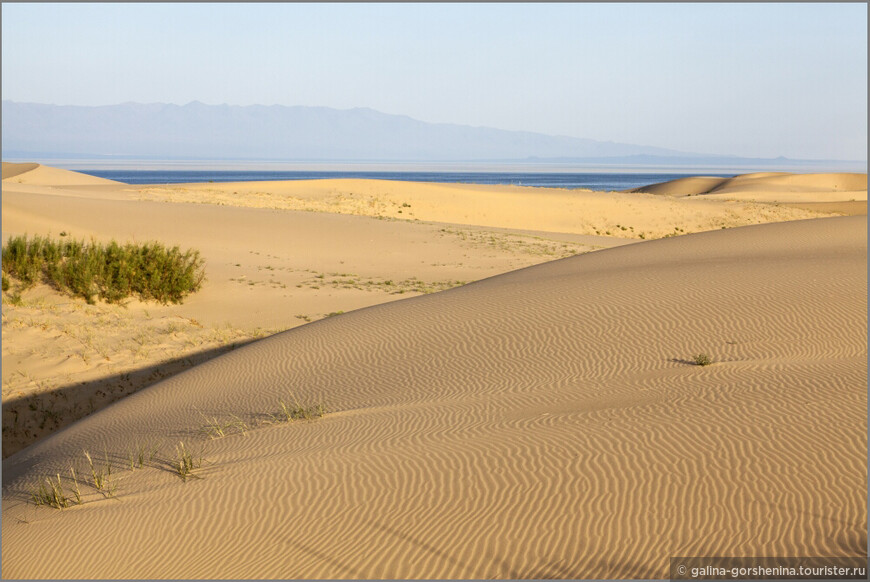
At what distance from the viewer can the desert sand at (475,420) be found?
4.34 meters

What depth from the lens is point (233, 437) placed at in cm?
686

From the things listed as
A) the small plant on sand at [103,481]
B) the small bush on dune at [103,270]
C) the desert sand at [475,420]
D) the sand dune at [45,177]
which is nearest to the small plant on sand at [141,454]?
the desert sand at [475,420]

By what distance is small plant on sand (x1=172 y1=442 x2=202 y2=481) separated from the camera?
19.0 ft

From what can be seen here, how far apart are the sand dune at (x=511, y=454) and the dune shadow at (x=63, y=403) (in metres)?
1.49

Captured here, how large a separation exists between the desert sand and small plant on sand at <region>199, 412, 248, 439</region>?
0.04 m

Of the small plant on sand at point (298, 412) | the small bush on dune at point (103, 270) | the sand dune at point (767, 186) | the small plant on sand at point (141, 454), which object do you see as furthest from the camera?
the sand dune at point (767, 186)

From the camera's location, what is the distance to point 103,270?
14.8 meters

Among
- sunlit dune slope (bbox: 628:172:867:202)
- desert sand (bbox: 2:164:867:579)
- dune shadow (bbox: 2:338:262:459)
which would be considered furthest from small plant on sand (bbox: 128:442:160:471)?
sunlit dune slope (bbox: 628:172:867:202)

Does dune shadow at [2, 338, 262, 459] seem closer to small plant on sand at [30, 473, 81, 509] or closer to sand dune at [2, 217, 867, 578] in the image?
sand dune at [2, 217, 867, 578]

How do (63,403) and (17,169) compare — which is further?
(17,169)

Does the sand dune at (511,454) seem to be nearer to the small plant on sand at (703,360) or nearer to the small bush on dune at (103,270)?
the small plant on sand at (703,360)

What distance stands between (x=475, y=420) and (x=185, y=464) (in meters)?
2.22

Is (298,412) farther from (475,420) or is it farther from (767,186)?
(767,186)

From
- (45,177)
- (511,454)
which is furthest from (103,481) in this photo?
(45,177)
